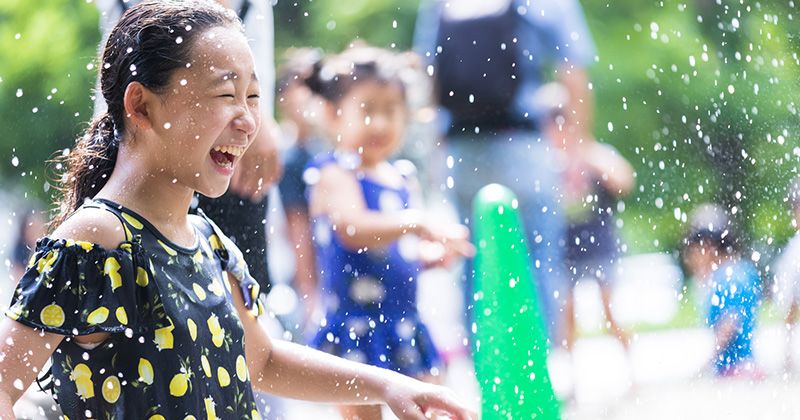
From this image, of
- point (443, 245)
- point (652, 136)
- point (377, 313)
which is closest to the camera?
point (377, 313)

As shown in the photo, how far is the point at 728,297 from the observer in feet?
15.1

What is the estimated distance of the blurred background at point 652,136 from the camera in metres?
4.29

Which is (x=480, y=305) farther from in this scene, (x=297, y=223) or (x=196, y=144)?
(x=196, y=144)

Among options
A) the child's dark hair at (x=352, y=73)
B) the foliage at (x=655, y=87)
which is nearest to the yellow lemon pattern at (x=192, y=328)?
the child's dark hair at (x=352, y=73)

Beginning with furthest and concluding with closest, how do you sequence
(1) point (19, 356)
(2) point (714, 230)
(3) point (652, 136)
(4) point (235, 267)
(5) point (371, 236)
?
(3) point (652, 136)
(2) point (714, 230)
(5) point (371, 236)
(4) point (235, 267)
(1) point (19, 356)

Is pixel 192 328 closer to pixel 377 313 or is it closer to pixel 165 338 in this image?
pixel 165 338

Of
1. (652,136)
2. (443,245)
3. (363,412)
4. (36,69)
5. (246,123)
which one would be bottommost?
(36,69)

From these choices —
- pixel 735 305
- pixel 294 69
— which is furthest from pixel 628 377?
pixel 294 69

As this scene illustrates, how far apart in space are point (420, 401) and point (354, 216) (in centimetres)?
155

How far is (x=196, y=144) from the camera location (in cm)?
147

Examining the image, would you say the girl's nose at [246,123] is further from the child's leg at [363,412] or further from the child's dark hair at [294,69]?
the child's dark hair at [294,69]

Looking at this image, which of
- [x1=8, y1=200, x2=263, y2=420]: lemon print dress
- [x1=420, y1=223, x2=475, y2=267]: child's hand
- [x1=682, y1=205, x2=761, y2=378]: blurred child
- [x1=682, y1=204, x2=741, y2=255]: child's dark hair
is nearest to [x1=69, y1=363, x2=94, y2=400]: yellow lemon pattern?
[x1=8, y1=200, x2=263, y2=420]: lemon print dress

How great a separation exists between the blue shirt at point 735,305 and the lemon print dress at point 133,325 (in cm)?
315

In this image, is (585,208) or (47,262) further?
(585,208)
